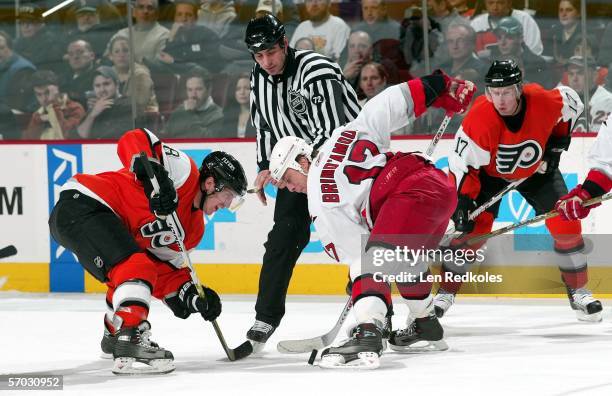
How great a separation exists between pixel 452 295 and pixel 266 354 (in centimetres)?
115

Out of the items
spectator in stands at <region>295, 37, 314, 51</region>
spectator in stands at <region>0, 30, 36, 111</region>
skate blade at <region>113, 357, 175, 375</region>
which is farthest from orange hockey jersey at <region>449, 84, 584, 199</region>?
spectator in stands at <region>0, 30, 36, 111</region>

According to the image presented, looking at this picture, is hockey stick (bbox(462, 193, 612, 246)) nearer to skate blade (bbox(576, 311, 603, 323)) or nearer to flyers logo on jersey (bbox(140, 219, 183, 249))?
skate blade (bbox(576, 311, 603, 323))

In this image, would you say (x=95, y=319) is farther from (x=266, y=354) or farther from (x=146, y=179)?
(x=146, y=179)

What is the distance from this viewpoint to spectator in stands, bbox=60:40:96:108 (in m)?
6.93

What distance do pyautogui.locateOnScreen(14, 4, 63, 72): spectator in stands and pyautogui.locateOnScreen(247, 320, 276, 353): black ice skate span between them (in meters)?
2.96

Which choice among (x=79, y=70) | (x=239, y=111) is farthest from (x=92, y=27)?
(x=239, y=111)

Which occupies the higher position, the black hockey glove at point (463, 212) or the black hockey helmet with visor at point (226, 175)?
the black hockey helmet with visor at point (226, 175)

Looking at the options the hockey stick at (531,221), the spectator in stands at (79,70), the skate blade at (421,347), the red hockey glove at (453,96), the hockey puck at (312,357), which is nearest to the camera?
the hockey puck at (312,357)

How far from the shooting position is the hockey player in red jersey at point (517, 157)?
16.8ft

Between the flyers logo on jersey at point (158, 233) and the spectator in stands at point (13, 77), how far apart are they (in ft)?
9.34

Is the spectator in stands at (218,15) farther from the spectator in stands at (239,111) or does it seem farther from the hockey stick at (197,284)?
the hockey stick at (197,284)

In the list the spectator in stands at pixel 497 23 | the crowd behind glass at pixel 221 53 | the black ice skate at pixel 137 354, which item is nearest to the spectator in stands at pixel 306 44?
the crowd behind glass at pixel 221 53

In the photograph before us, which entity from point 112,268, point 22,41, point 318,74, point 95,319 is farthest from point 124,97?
point 112,268

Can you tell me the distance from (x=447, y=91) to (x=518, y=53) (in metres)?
2.17
